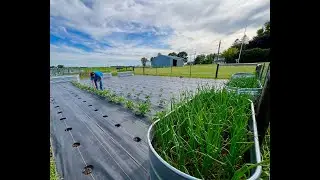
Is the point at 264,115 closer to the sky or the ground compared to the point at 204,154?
closer to the sky

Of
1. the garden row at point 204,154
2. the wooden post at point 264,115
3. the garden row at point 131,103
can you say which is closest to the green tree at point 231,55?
the garden row at point 131,103

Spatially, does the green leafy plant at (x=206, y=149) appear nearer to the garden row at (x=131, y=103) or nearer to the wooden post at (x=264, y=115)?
the wooden post at (x=264, y=115)

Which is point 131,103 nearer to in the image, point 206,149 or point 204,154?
point 206,149

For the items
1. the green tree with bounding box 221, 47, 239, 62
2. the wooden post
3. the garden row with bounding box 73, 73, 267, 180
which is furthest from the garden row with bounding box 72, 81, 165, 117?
the green tree with bounding box 221, 47, 239, 62

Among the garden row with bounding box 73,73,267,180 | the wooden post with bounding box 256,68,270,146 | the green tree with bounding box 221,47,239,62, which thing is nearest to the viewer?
the garden row with bounding box 73,73,267,180

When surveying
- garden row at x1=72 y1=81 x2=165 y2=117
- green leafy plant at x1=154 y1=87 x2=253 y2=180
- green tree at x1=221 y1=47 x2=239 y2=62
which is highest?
green tree at x1=221 y1=47 x2=239 y2=62

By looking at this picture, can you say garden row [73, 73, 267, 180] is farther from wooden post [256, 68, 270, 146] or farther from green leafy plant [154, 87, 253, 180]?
wooden post [256, 68, 270, 146]

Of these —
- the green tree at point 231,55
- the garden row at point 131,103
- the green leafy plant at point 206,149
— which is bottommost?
the garden row at point 131,103

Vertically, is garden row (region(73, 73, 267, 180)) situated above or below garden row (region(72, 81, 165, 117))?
above

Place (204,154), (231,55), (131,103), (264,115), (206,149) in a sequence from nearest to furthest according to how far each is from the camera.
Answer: (204,154) < (206,149) < (264,115) < (131,103) < (231,55)

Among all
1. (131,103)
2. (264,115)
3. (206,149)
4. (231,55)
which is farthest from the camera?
(231,55)

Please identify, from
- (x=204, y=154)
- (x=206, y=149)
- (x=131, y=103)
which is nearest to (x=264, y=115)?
(x=206, y=149)
